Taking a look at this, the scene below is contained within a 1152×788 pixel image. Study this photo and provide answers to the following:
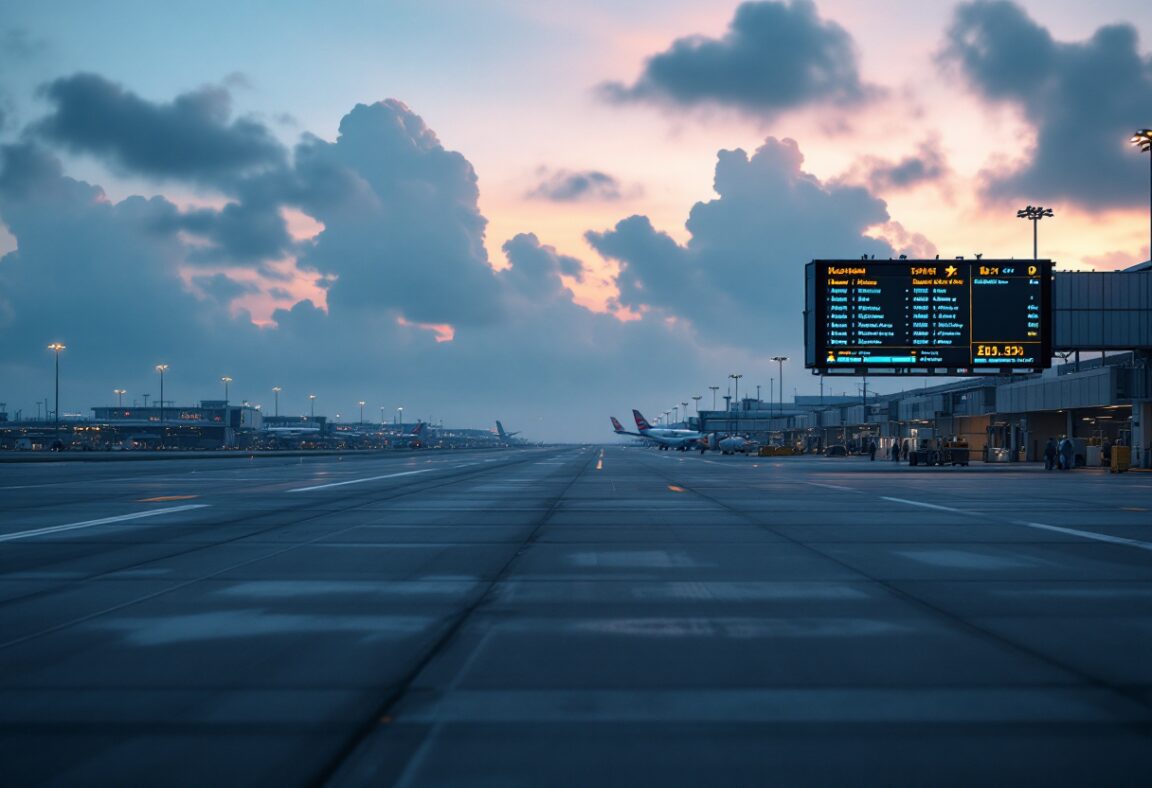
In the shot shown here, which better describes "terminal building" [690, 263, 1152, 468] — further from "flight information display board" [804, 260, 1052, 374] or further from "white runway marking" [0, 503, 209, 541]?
"white runway marking" [0, 503, 209, 541]

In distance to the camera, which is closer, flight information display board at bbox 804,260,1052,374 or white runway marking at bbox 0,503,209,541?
white runway marking at bbox 0,503,209,541

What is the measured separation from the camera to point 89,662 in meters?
6.82

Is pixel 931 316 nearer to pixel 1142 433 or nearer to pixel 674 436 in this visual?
pixel 1142 433

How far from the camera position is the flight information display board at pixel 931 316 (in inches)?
1700

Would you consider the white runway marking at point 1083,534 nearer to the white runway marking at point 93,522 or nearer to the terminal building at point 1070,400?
the white runway marking at point 93,522

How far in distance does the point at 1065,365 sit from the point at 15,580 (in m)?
74.8

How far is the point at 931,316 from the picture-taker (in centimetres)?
4331

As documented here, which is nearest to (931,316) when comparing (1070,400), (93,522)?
(1070,400)

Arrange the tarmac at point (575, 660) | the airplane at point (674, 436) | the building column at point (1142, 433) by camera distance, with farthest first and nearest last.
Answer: the airplane at point (674, 436) < the building column at point (1142, 433) < the tarmac at point (575, 660)

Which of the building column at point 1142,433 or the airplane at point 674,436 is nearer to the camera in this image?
the building column at point 1142,433

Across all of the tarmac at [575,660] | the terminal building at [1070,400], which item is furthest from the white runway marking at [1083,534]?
the terminal building at [1070,400]

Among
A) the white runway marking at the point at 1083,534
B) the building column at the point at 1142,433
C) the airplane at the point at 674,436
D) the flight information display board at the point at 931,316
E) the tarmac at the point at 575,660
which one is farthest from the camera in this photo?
the airplane at the point at 674,436

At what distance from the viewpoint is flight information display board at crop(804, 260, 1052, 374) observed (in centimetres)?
4319

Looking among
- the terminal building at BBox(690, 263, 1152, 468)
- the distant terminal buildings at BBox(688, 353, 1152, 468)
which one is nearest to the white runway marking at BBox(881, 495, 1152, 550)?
the terminal building at BBox(690, 263, 1152, 468)
